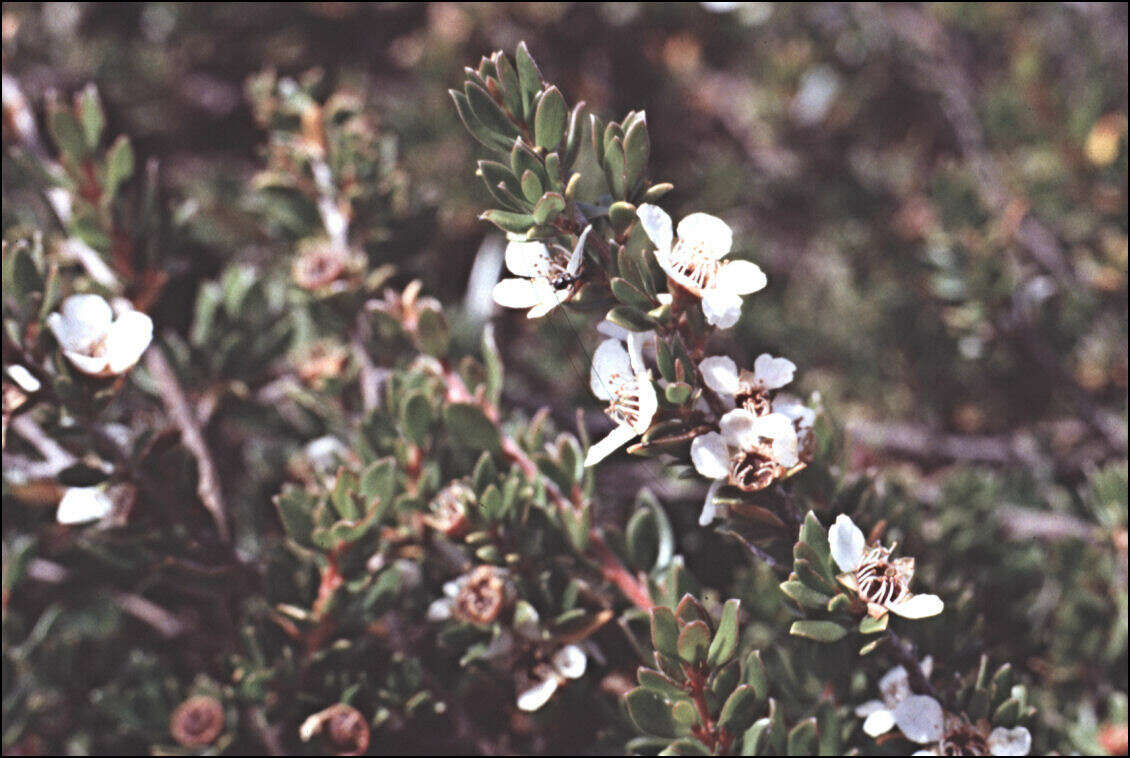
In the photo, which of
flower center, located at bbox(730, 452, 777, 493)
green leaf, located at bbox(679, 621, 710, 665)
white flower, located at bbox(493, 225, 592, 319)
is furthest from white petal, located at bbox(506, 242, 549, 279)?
green leaf, located at bbox(679, 621, 710, 665)

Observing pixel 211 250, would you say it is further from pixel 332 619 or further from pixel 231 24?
pixel 332 619

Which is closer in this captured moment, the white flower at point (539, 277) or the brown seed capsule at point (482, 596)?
the white flower at point (539, 277)

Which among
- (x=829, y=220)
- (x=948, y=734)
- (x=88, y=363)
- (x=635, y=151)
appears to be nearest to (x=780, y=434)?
(x=635, y=151)

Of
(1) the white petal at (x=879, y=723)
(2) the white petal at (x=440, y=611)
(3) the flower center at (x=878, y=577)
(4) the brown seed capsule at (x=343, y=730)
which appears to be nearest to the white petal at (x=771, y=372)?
(3) the flower center at (x=878, y=577)

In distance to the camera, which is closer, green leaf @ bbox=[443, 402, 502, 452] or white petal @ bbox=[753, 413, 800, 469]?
white petal @ bbox=[753, 413, 800, 469]

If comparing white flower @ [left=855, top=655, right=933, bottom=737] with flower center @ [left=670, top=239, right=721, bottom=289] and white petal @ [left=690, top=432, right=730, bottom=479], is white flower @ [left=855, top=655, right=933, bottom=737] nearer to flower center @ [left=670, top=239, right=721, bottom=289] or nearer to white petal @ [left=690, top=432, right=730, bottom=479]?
white petal @ [left=690, top=432, right=730, bottom=479]

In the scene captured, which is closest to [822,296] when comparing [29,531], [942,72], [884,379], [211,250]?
[884,379]

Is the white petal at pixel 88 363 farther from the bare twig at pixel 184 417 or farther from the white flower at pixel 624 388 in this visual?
the white flower at pixel 624 388

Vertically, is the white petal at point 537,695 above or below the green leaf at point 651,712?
below
